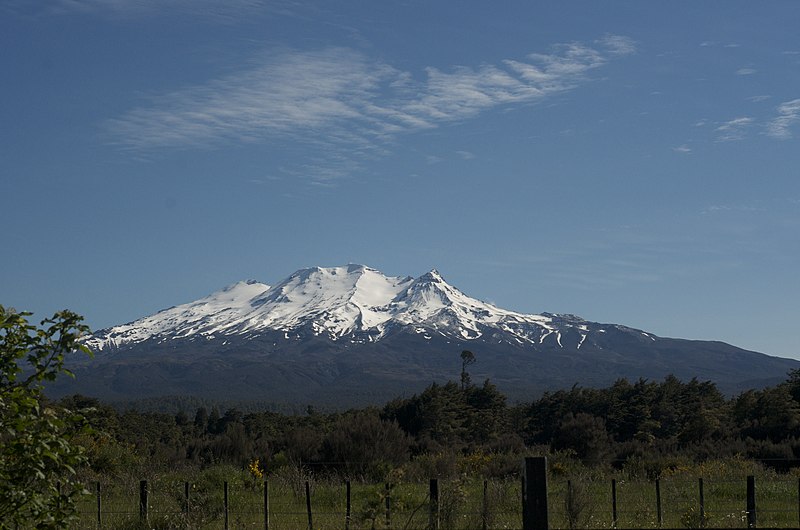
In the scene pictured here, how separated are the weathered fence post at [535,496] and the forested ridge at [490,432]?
142 inches

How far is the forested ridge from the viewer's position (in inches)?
1204

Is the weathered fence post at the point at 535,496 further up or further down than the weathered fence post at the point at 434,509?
further up

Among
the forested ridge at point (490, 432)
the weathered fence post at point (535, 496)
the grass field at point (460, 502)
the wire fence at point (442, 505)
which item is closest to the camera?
the weathered fence post at point (535, 496)

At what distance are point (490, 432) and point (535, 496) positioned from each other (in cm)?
4621

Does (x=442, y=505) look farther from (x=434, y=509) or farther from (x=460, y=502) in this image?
(x=434, y=509)

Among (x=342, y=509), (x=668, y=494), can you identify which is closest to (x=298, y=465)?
(x=342, y=509)

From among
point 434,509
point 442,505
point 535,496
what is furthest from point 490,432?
point 535,496

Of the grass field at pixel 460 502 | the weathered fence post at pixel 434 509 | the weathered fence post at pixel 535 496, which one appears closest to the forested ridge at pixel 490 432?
the grass field at pixel 460 502

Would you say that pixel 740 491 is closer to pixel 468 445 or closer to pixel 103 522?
pixel 103 522

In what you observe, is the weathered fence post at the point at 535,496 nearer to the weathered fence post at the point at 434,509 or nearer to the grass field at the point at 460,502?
the grass field at the point at 460,502

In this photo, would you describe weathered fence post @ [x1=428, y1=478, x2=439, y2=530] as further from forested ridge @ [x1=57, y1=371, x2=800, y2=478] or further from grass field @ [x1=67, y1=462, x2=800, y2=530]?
forested ridge @ [x1=57, y1=371, x2=800, y2=478]

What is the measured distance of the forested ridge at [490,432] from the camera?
3059cm

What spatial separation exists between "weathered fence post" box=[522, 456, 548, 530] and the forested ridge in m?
3.62

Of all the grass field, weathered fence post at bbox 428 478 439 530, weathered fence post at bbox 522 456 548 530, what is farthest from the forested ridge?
weathered fence post at bbox 428 478 439 530
